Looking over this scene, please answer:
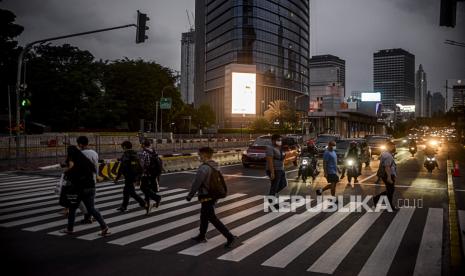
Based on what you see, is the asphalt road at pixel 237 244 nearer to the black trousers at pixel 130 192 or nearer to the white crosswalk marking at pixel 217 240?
the white crosswalk marking at pixel 217 240

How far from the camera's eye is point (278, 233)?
8078 millimetres

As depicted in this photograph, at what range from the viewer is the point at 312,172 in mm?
16391

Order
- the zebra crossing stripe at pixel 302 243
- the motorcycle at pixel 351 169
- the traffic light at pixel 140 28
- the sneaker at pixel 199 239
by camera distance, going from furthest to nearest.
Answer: the traffic light at pixel 140 28
the motorcycle at pixel 351 169
the sneaker at pixel 199 239
the zebra crossing stripe at pixel 302 243

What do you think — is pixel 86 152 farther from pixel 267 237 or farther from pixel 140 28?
pixel 140 28

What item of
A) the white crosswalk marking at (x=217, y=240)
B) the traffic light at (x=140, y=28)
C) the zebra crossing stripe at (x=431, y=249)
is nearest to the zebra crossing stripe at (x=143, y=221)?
the white crosswalk marking at (x=217, y=240)

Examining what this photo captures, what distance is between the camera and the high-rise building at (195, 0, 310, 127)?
11238 centimetres

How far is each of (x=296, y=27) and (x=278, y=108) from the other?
45516mm

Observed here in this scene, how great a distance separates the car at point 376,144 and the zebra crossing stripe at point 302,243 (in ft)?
80.2

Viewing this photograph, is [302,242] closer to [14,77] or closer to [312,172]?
[312,172]

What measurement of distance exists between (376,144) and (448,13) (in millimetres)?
27372

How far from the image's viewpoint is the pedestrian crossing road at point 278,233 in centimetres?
634

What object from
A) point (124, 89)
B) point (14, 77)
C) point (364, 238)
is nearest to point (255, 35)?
point (124, 89)

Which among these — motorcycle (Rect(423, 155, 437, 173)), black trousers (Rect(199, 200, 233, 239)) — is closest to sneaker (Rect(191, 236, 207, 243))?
black trousers (Rect(199, 200, 233, 239))

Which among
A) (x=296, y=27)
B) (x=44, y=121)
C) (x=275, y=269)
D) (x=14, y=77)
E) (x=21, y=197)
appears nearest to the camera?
(x=275, y=269)
